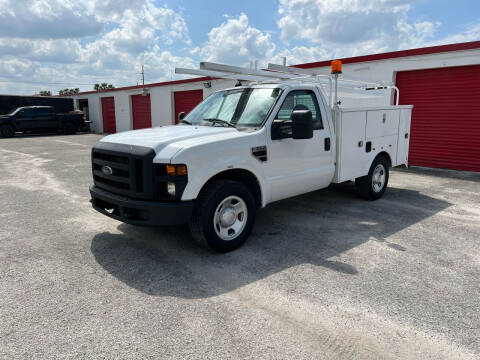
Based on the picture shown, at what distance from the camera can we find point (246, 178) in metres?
4.68

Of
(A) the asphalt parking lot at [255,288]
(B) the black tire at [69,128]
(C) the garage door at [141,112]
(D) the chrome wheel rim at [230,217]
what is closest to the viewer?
(A) the asphalt parking lot at [255,288]

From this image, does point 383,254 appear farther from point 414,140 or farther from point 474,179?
point 414,140

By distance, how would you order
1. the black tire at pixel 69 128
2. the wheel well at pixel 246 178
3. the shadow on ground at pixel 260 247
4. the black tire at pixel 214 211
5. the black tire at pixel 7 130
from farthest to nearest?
the black tire at pixel 69 128 → the black tire at pixel 7 130 → the wheel well at pixel 246 178 → the black tire at pixel 214 211 → the shadow on ground at pixel 260 247

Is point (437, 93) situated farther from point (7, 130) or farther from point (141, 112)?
point (7, 130)

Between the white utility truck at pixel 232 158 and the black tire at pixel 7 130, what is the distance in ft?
76.0

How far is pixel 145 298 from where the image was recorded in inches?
135

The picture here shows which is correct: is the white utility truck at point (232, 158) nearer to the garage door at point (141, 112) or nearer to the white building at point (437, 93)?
the white building at point (437, 93)

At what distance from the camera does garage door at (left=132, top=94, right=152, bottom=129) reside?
2267 cm

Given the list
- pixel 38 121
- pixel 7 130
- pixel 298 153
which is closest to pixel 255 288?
pixel 298 153

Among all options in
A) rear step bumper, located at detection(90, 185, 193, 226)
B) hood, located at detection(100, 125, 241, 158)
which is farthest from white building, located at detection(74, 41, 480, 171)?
rear step bumper, located at detection(90, 185, 193, 226)

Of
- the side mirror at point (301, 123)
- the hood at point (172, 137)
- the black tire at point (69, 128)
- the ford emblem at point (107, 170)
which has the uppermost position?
the side mirror at point (301, 123)

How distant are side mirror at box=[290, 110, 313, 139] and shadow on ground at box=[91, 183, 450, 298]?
4.62 ft

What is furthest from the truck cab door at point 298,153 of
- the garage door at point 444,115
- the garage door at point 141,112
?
the garage door at point 141,112

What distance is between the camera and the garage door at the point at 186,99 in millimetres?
18688
